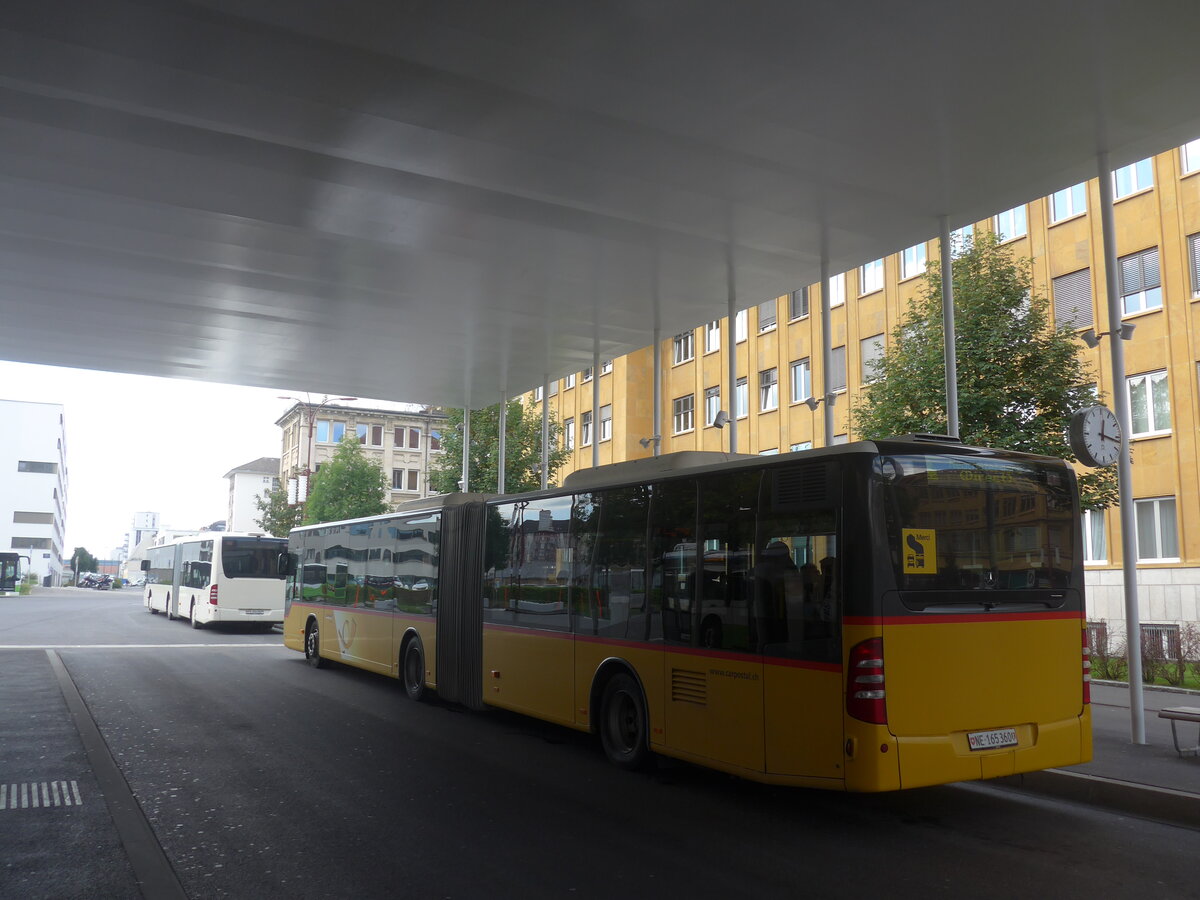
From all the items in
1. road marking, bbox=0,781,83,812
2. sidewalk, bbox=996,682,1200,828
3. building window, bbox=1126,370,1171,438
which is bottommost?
road marking, bbox=0,781,83,812

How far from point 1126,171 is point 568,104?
22.5 meters

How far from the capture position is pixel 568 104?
10.2 metres

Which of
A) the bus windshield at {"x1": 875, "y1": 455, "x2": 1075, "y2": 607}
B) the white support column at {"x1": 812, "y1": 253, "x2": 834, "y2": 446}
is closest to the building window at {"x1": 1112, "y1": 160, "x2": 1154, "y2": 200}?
the white support column at {"x1": 812, "y1": 253, "x2": 834, "y2": 446}

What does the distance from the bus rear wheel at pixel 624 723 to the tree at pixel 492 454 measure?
22.6 meters

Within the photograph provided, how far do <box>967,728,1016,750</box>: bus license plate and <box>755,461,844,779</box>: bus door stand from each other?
1.09 meters

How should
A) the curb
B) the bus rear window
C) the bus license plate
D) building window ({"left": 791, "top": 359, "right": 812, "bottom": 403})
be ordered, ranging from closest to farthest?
the bus license plate, the curb, the bus rear window, building window ({"left": 791, "top": 359, "right": 812, "bottom": 403})

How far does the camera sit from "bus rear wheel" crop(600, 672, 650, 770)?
9.51m

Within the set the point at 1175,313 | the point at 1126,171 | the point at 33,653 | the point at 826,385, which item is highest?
the point at 1126,171

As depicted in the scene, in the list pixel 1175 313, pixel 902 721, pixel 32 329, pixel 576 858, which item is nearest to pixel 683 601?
pixel 902 721

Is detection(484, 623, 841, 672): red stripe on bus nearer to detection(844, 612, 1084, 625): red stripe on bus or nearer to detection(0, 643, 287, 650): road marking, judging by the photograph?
detection(844, 612, 1084, 625): red stripe on bus

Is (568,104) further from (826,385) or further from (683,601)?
(826,385)

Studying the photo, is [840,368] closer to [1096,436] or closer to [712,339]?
[712,339]

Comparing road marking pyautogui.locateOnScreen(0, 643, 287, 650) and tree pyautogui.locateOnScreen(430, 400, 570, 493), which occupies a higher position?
tree pyautogui.locateOnScreen(430, 400, 570, 493)

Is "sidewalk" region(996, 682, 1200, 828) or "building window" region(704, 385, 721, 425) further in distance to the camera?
"building window" region(704, 385, 721, 425)
